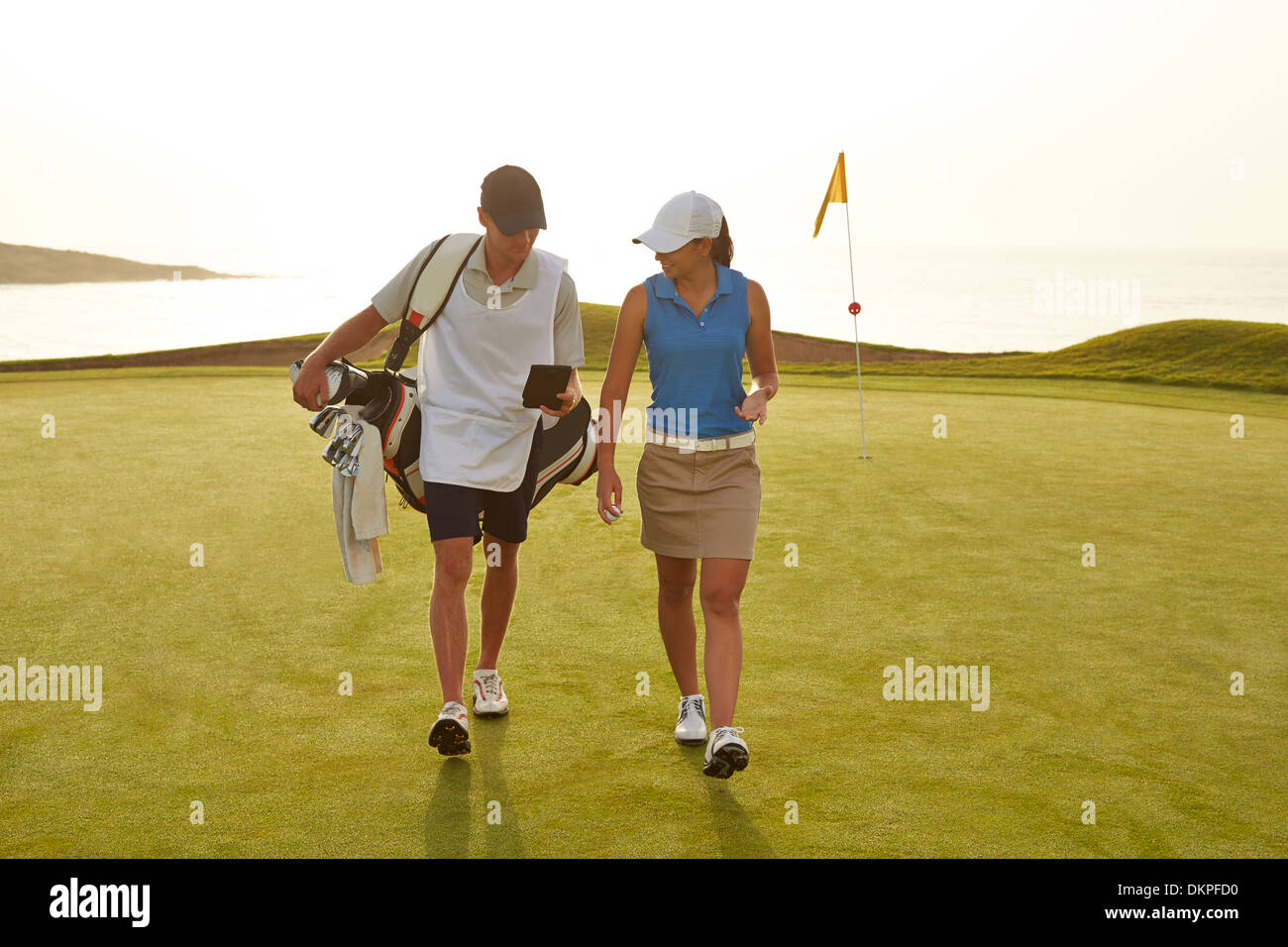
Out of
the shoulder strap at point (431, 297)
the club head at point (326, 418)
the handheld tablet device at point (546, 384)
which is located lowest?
the club head at point (326, 418)

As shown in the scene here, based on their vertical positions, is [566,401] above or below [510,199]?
below

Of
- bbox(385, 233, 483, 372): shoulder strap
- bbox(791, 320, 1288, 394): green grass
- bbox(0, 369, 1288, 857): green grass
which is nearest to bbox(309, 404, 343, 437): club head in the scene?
bbox(385, 233, 483, 372): shoulder strap

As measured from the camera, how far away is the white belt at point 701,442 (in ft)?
12.8

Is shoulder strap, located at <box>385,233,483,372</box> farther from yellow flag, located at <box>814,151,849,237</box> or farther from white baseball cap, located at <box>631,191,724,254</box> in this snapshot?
yellow flag, located at <box>814,151,849,237</box>

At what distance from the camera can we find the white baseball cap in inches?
149

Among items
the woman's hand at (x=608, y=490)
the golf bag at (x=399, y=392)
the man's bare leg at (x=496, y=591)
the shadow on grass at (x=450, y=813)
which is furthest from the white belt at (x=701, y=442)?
the shadow on grass at (x=450, y=813)

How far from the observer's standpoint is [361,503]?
4.03m

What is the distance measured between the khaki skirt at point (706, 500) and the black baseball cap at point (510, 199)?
Result: 83 centimetres

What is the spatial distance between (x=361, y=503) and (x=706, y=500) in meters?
1.12

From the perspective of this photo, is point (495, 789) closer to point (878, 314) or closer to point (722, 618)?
point (722, 618)

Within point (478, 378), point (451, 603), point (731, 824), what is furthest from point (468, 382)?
point (731, 824)

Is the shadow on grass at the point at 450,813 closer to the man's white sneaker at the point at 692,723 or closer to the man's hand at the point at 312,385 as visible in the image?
the man's white sneaker at the point at 692,723

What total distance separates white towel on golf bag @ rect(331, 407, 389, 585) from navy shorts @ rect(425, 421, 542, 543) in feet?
0.54

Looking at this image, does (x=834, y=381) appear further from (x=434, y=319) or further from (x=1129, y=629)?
(x=434, y=319)
